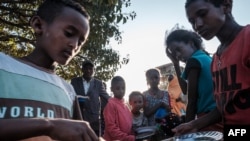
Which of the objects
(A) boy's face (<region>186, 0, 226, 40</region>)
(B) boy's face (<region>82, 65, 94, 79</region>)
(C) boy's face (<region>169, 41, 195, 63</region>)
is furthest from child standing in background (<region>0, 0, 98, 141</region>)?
(B) boy's face (<region>82, 65, 94, 79</region>)

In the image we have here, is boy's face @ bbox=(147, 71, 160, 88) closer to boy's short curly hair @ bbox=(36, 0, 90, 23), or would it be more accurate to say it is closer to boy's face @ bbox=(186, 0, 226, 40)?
boy's face @ bbox=(186, 0, 226, 40)

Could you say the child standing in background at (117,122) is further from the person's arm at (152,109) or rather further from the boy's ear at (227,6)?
the boy's ear at (227,6)

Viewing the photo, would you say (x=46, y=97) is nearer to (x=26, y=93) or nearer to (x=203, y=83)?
(x=26, y=93)

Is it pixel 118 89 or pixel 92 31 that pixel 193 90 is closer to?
pixel 118 89

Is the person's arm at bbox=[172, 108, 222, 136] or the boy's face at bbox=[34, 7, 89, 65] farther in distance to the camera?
the person's arm at bbox=[172, 108, 222, 136]

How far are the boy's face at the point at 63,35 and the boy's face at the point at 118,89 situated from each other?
124 inches

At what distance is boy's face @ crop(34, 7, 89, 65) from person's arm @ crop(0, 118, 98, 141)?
54 centimetres

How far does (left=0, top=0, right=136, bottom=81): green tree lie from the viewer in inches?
250

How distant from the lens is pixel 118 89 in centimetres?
457

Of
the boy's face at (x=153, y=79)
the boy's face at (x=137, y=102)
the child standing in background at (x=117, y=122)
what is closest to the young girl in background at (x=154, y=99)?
the boy's face at (x=153, y=79)

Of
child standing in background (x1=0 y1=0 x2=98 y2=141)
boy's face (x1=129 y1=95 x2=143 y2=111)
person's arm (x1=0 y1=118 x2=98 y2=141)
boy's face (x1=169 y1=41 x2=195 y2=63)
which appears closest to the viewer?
person's arm (x1=0 y1=118 x2=98 y2=141)

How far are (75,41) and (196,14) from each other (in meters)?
1.03

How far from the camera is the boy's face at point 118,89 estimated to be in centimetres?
454

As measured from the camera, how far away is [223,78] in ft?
6.06
